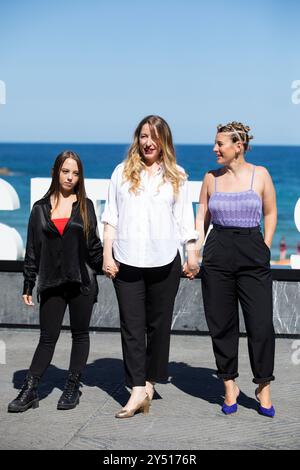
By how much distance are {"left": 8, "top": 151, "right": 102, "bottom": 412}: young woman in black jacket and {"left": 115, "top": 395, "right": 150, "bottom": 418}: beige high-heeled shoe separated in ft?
1.33

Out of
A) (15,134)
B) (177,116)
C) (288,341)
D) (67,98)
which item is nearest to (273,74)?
(177,116)

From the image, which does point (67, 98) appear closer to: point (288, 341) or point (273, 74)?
point (273, 74)

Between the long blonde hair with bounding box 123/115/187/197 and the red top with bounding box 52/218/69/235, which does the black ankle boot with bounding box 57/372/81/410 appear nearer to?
the red top with bounding box 52/218/69/235

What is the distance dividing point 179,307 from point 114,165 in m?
64.5

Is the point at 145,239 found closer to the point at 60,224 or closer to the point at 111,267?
the point at 111,267

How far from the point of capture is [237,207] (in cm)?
586

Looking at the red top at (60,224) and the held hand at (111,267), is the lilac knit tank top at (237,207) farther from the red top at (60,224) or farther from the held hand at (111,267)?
the red top at (60,224)

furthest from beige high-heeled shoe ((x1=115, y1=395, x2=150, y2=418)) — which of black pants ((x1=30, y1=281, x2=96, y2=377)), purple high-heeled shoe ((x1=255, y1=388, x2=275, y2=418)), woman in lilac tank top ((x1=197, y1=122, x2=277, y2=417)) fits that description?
purple high-heeled shoe ((x1=255, y1=388, x2=275, y2=418))

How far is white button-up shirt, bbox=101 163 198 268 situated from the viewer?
5.81 metres

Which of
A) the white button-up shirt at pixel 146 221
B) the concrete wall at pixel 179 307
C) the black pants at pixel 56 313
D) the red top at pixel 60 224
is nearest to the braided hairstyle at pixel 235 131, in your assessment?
the white button-up shirt at pixel 146 221

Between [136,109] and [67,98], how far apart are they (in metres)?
5.83

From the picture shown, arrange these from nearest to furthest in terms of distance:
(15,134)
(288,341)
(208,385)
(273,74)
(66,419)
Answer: (66,419), (208,385), (288,341), (273,74), (15,134)

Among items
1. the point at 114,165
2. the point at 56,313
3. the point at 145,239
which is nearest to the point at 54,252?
the point at 56,313

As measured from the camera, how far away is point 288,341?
840 cm
